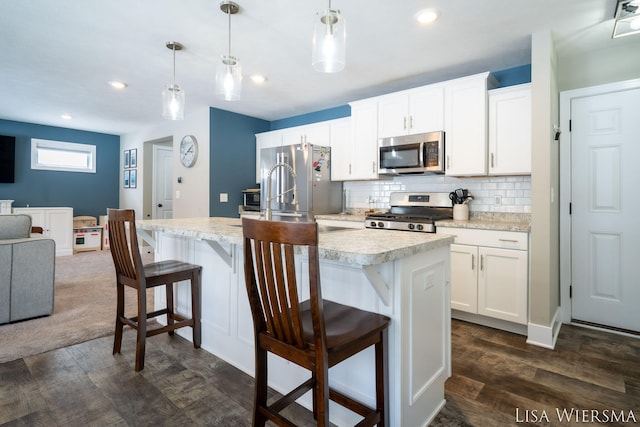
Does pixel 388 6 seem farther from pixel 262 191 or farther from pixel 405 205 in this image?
pixel 262 191

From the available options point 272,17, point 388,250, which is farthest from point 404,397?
point 272,17

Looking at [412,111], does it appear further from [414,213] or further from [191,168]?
[191,168]

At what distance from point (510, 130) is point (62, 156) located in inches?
298

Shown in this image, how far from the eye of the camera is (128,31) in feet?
8.68

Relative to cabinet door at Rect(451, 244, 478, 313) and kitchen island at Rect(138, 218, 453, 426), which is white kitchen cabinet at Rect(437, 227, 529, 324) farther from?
kitchen island at Rect(138, 218, 453, 426)

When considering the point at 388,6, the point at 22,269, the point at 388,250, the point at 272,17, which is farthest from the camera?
the point at 22,269

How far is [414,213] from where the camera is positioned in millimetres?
3871

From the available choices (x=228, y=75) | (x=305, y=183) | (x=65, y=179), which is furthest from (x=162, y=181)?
(x=228, y=75)

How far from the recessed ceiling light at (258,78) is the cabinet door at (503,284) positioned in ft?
9.17

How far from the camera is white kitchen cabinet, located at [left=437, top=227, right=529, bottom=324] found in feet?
8.88

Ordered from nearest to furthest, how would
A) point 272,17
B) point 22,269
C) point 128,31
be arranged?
1. point 272,17
2. point 128,31
3. point 22,269

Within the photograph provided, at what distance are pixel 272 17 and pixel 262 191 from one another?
8.39 ft

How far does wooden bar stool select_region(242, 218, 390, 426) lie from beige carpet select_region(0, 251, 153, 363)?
209cm

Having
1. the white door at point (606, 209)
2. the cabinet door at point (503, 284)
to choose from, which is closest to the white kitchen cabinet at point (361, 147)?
the cabinet door at point (503, 284)
